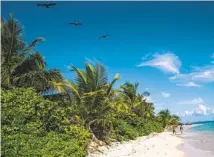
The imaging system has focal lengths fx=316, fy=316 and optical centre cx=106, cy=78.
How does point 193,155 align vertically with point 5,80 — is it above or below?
below

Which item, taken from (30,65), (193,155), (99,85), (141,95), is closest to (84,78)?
(99,85)

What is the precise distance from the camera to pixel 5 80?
15273mm

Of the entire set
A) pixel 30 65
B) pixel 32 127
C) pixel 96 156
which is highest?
pixel 30 65

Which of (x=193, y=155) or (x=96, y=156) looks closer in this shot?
(x=96, y=156)

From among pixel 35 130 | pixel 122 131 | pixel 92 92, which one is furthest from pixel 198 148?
pixel 35 130

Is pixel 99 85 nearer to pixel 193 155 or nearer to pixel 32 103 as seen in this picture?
pixel 32 103

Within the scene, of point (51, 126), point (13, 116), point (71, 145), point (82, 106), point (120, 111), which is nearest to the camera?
point (71, 145)

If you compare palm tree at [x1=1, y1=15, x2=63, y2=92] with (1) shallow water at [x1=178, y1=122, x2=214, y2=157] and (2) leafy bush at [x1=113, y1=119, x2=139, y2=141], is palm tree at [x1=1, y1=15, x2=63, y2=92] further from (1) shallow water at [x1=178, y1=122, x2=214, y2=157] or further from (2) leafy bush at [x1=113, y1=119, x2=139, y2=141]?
(1) shallow water at [x1=178, y1=122, x2=214, y2=157]

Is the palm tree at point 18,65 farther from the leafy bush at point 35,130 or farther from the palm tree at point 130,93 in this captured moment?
the palm tree at point 130,93

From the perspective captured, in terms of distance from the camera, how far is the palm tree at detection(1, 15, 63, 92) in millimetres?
15595

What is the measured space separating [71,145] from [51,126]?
225cm

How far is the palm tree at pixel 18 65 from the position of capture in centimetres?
1560

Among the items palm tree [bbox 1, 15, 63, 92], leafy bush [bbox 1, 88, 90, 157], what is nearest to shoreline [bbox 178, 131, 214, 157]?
leafy bush [bbox 1, 88, 90, 157]

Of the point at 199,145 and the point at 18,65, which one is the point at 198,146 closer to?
the point at 199,145
